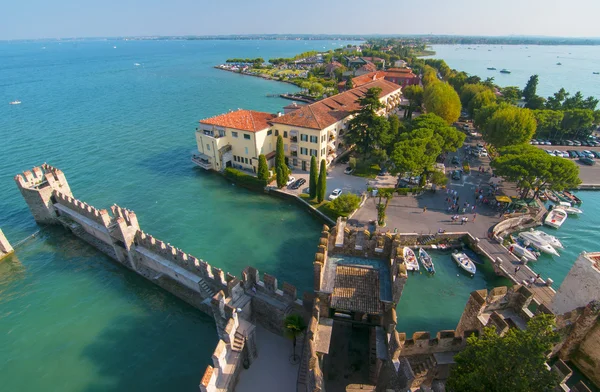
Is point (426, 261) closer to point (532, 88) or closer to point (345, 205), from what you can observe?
point (345, 205)

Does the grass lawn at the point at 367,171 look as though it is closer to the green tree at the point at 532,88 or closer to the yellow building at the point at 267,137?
the yellow building at the point at 267,137

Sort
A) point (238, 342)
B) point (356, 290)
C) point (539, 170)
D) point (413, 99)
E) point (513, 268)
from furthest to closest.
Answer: point (413, 99)
point (539, 170)
point (513, 268)
point (238, 342)
point (356, 290)

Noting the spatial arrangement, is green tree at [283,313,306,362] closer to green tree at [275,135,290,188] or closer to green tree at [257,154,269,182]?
green tree at [275,135,290,188]

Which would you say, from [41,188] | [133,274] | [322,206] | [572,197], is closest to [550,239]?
[572,197]

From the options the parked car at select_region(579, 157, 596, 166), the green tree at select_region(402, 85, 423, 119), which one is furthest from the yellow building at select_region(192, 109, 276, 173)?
the parked car at select_region(579, 157, 596, 166)

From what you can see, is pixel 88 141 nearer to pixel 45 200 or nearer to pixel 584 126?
pixel 45 200

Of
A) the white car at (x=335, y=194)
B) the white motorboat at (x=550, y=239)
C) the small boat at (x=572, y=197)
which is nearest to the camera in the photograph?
the white motorboat at (x=550, y=239)

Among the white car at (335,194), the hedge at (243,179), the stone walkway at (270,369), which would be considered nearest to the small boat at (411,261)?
the white car at (335,194)
